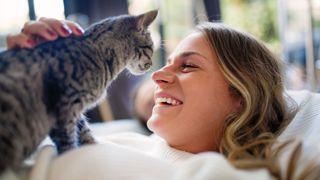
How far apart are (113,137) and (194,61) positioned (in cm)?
41

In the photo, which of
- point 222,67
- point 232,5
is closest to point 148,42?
point 222,67

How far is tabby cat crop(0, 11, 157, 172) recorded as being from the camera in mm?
890

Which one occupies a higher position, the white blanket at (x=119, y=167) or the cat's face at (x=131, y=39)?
the cat's face at (x=131, y=39)

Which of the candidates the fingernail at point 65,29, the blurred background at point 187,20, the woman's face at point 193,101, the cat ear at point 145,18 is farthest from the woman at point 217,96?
the fingernail at point 65,29

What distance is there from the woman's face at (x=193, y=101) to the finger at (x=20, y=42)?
44 centimetres

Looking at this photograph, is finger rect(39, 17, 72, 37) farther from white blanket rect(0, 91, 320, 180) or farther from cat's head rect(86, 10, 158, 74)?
white blanket rect(0, 91, 320, 180)

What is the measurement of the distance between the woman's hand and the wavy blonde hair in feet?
1.66

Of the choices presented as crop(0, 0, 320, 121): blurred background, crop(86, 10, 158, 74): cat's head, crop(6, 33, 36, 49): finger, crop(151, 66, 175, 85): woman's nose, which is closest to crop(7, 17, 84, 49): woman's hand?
crop(6, 33, 36, 49): finger

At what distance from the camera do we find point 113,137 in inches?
56.4

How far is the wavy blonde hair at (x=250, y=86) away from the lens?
118 centimetres

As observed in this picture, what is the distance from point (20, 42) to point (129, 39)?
0.36 m

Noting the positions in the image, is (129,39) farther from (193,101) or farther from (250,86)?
(250,86)

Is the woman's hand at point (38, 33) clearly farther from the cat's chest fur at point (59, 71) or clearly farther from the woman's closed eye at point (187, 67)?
the woman's closed eye at point (187, 67)

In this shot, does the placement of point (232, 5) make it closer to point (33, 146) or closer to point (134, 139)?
point (134, 139)
